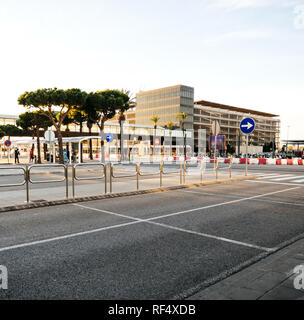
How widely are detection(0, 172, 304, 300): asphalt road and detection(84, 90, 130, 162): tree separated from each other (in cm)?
3057

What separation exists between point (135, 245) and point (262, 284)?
2.24 meters

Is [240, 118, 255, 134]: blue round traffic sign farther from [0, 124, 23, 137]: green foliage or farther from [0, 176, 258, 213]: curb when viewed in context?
[0, 124, 23, 137]: green foliage

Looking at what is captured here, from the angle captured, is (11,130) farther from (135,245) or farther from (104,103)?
(135,245)

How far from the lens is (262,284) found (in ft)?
10.8

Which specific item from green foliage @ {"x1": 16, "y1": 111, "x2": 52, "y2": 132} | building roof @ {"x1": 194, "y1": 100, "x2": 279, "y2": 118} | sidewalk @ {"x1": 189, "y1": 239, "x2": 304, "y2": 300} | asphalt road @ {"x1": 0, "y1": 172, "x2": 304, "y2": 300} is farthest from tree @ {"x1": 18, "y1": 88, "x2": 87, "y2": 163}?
building roof @ {"x1": 194, "y1": 100, "x2": 279, "y2": 118}

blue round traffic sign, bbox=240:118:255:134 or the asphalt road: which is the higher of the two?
blue round traffic sign, bbox=240:118:255:134

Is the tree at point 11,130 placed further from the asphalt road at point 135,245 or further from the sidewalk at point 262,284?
the sidewalk at point 262,284

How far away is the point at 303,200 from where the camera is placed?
9469 mm

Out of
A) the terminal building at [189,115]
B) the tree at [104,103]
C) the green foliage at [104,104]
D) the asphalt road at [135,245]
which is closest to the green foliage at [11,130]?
the green foliage at [104,104]

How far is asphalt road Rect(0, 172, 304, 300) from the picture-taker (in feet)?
11.4

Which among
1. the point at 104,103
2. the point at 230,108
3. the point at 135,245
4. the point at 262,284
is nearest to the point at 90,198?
the point at 135,245

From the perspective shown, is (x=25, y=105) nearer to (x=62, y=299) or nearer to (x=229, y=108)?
(x=62, y=299)
